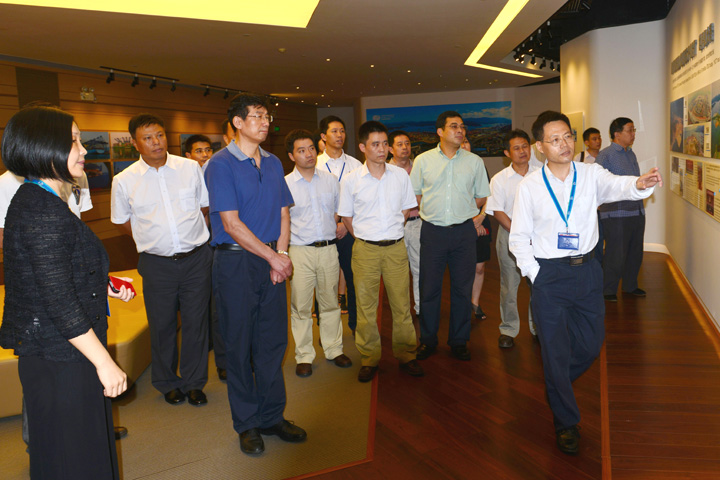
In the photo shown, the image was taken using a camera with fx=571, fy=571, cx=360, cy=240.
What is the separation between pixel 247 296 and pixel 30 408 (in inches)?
51.2

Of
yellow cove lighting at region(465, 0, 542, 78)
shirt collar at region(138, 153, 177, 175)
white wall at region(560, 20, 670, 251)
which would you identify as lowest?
shirt collar at region(138, 153, 177, 175)

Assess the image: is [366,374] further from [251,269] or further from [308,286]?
[251,269]

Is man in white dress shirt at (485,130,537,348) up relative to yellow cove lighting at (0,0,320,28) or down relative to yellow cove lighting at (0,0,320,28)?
down

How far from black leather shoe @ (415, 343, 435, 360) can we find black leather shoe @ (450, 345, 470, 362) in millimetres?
177

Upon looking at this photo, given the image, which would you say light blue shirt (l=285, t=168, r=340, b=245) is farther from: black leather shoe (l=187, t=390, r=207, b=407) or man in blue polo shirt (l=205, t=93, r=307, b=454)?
black leather shoe (l=187, t=390, r=207, b=407)

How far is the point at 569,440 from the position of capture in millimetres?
2939

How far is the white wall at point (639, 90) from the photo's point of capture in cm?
840

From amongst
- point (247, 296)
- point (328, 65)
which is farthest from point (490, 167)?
point (247, 296)

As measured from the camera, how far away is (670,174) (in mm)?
7914

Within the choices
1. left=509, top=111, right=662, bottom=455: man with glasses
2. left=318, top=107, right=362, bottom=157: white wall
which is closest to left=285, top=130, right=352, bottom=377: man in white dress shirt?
left=509, top=111, right=662, bottom=455: man with glasses

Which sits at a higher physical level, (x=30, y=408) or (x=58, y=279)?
(x=58, y=279)

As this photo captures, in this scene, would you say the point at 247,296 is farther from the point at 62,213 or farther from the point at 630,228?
the point at 630,228

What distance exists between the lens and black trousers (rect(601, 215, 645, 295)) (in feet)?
19.0

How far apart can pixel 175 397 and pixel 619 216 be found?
14.9 feet
